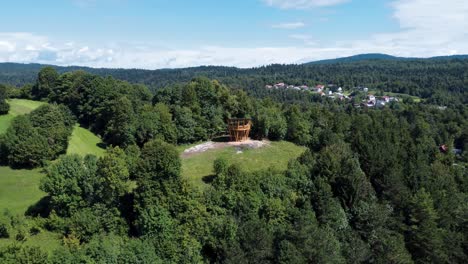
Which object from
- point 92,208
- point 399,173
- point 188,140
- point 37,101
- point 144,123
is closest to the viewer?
point 92,208

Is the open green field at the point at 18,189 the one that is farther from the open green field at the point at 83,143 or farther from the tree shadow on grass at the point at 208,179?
the tree shadow on grass at the point at 208,179

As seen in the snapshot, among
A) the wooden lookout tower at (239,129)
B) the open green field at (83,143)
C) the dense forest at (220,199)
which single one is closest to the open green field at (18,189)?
the dense forest at (220,199)

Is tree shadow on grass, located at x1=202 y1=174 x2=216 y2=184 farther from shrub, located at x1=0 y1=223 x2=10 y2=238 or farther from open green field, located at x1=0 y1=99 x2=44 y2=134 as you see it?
open green field, located at x1=0 y1=99 x2=44 y2=134

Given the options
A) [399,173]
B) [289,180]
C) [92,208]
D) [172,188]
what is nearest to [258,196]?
[289,180]

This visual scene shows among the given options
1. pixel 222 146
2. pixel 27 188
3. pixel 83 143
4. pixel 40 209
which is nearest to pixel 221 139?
pixel 222 146

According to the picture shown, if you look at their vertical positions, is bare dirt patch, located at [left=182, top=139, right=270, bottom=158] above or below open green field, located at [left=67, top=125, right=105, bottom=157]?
below

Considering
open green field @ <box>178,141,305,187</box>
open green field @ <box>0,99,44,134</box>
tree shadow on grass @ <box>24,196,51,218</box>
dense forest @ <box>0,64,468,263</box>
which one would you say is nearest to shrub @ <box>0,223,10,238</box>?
dense forest @ <box>0,64,468,263</box>

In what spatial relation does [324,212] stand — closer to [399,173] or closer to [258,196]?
[258,196]
